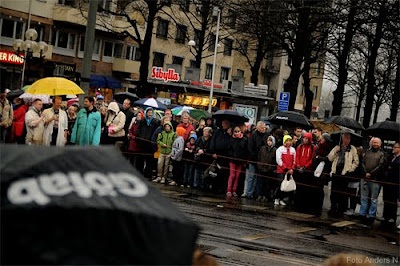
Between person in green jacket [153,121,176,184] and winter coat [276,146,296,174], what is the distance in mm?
3508

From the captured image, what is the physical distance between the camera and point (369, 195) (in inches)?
723

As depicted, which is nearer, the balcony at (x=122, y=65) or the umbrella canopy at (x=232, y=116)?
the umbrella canopy at (x=232, y=116)

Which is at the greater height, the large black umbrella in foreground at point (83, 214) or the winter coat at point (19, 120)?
the large black umbrella in foreground at point (83, 214)

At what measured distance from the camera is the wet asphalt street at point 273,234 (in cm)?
1074

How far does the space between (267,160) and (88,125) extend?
5.33m

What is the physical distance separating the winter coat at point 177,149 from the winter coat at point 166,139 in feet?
Answer: 0.48

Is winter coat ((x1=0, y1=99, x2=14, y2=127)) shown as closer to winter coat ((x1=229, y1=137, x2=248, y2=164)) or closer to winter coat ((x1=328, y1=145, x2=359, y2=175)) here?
winter coat ((x1=229, y1=137, x2=248, y2=164))

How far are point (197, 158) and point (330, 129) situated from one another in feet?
89.1

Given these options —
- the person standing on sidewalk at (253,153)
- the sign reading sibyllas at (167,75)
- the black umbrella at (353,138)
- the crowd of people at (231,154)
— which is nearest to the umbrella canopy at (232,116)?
the crowd of people at (231,154)

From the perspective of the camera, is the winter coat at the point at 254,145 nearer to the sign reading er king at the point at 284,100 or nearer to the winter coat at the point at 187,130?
the winter coat at the point at 187,130

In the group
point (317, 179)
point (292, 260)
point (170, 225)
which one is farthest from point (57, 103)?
point (170, 225)

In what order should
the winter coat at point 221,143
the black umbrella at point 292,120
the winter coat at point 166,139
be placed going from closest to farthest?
1. the winter coat at point 221,143
2. the winter coat at point 166,139
3. the black umbrella at point 292,120

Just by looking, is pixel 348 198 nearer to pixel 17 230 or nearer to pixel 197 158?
pixel 197 158

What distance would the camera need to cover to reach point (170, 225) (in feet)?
8.25
